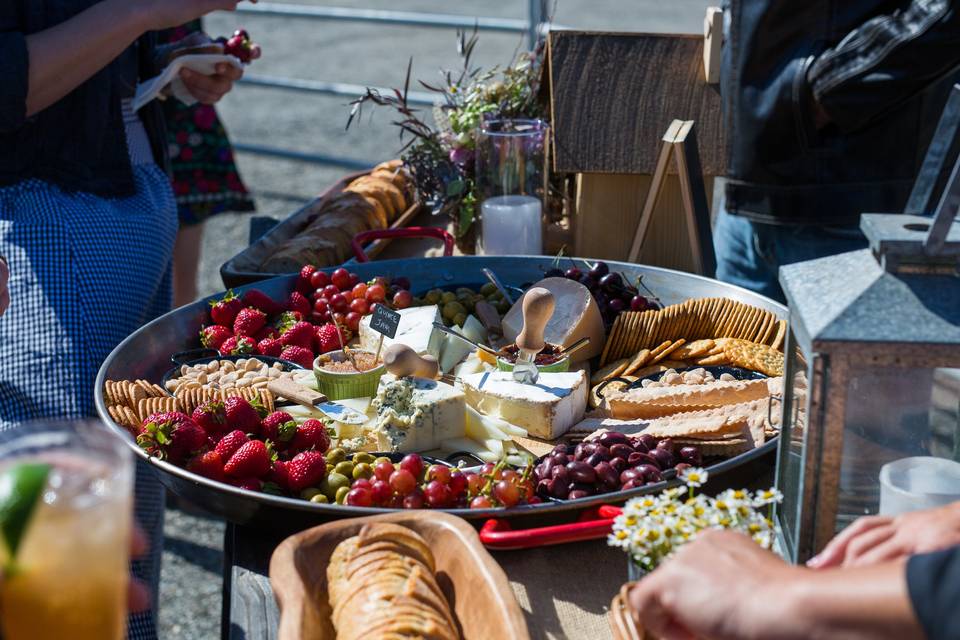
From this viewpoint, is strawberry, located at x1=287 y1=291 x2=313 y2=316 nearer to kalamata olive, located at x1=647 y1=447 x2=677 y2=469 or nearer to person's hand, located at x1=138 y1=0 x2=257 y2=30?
person's hand, located at x1=138 y1=0 x2=257 y2=30

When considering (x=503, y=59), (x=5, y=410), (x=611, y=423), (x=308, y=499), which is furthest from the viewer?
(x=503, y=59)

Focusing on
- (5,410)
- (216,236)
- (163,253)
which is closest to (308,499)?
(5,410)

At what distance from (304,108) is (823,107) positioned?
726 centimetres

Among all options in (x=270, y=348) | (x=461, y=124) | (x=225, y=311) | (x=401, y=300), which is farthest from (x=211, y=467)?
(x=461, y=124)

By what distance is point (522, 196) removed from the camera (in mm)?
2451

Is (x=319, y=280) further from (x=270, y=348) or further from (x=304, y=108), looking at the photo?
(x=304, y=108)

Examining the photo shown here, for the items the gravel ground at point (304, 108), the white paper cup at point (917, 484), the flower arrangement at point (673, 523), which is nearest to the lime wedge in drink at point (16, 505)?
the flower arrangement at point (673, 523)

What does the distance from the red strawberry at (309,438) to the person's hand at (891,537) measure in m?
0.77

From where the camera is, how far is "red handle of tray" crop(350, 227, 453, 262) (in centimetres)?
237

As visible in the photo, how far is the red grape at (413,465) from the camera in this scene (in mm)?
1325

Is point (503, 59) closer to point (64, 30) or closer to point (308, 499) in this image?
point (64, 30)

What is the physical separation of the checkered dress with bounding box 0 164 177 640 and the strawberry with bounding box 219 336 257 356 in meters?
0.32

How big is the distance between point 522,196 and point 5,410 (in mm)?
1230

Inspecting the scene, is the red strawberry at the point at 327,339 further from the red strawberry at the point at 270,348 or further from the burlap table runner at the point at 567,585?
the burlap table runner at the point at 567,585
